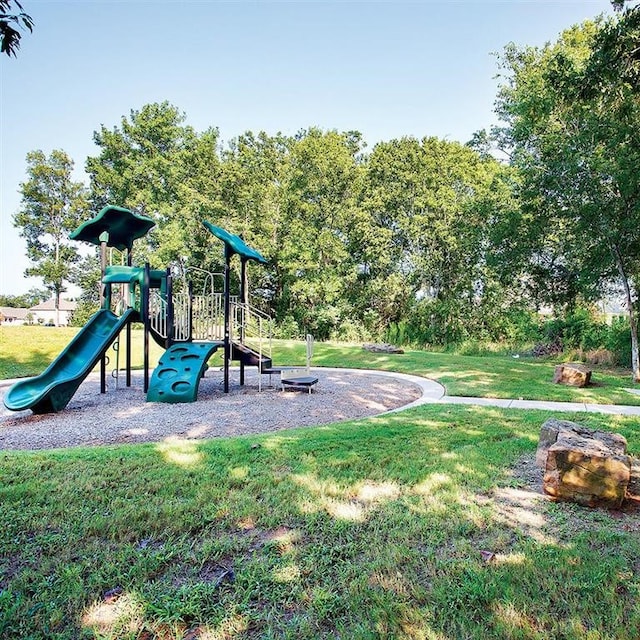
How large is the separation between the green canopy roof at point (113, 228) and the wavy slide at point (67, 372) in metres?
1.67

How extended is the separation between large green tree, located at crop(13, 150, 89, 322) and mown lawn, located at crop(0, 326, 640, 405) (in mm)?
13903

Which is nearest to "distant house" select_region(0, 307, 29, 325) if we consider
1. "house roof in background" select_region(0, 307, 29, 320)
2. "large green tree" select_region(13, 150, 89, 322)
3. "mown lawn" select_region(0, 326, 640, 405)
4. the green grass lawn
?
"house roof in background" select_region(0, 307, 29, 320)

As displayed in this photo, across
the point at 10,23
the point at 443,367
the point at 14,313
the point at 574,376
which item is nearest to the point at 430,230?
the point at 443,367

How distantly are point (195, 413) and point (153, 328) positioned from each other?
276cm

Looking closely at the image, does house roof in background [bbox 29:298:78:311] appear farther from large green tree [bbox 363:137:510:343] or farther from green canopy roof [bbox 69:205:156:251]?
green canopy roof [bbox 69:205:156:251]

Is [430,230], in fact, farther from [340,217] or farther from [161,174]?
[161,174]

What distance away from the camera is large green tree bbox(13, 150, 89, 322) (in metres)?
27.2

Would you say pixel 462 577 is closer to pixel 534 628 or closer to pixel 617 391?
pixel 534 628

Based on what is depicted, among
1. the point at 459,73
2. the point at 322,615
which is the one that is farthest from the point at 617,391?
the point at 459,73

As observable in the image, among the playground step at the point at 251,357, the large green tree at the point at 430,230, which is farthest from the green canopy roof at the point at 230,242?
the large green tree at the point at 430,230

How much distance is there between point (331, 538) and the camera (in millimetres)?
2451

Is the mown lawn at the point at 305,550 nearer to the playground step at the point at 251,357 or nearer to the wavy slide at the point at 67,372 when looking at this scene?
the wavy slide at the point at 67,372

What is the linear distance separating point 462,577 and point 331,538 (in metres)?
0.75

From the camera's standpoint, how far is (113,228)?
884 centimetres
